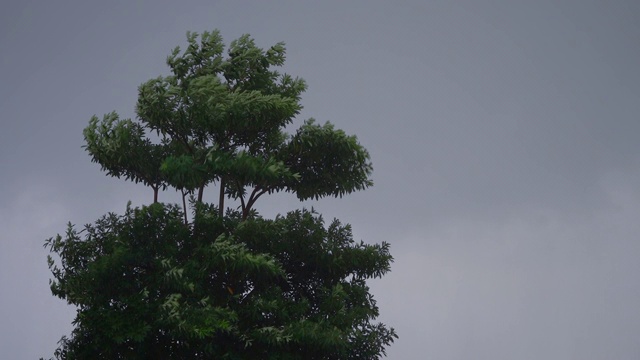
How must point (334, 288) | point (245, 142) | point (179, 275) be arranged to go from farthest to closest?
1. point (245, 142)
2. point (334, 288)
3. point (179, 275)

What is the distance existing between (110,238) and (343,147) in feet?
25.7

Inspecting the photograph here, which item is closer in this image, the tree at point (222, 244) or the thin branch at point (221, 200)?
the tree at point (222, 244)

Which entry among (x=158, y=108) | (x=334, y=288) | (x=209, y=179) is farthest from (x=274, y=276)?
(x=158, y=108)

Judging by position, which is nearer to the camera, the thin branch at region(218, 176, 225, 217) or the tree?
the tree

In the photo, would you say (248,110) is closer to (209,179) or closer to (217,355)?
(209,179)

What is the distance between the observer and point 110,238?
26578mm

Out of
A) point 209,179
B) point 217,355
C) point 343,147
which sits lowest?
point 217,355

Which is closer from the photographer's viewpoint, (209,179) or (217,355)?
(217,355)

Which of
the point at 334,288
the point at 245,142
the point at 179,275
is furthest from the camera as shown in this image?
the point at 245,142

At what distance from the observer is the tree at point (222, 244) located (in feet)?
81.9

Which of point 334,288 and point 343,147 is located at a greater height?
point 343,147

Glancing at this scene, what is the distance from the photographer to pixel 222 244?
25.1m

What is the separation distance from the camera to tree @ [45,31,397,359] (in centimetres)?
2495

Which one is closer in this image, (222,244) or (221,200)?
(222,244)
